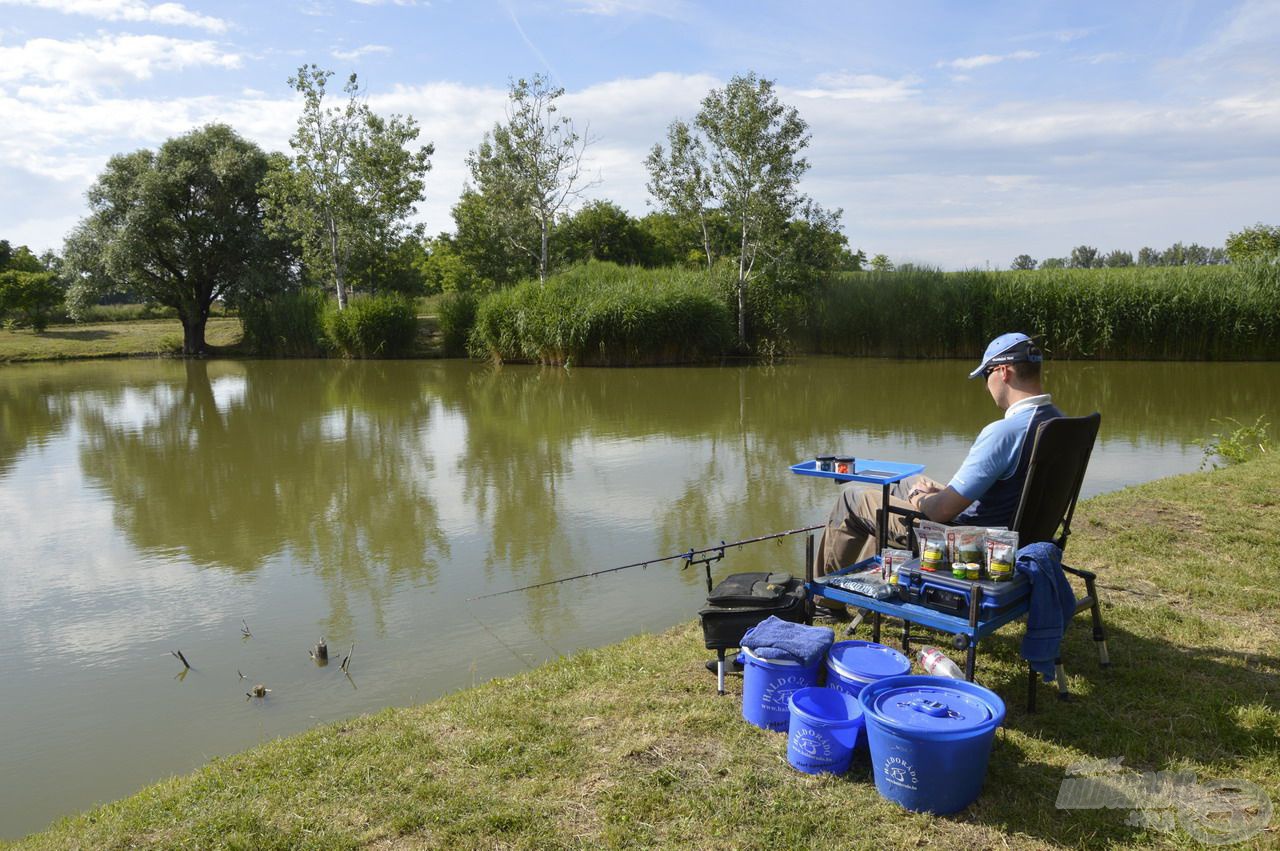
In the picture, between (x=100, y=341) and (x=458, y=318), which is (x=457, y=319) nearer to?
(x=458, y=318)

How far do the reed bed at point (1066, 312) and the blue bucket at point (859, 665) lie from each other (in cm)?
2018

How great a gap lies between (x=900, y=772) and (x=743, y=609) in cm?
111

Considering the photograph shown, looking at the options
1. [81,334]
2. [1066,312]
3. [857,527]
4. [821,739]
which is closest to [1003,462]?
[857,527]

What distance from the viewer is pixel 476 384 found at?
18.4 metres

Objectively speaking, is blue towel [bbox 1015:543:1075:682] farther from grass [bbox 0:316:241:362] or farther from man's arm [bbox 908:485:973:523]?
grass [bbox 0:316:241:362]

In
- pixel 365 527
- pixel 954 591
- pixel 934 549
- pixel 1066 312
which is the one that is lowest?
pixel 365 527

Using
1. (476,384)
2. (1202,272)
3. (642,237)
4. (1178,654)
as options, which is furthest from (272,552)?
(642,237)

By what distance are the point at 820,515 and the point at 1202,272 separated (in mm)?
18363

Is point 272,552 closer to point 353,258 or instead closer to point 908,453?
point 908,453

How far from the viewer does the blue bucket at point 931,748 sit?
253 centimetres

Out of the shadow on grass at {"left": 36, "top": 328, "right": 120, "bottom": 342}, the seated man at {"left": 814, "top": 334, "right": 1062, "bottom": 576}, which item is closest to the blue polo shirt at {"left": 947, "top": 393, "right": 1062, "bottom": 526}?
the seated man at {"left": 814, "top": 334, "right": 1062, "bottom": 576}

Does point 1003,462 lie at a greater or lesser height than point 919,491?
greater

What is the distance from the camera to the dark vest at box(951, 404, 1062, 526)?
3.42 m

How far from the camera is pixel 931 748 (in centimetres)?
252
